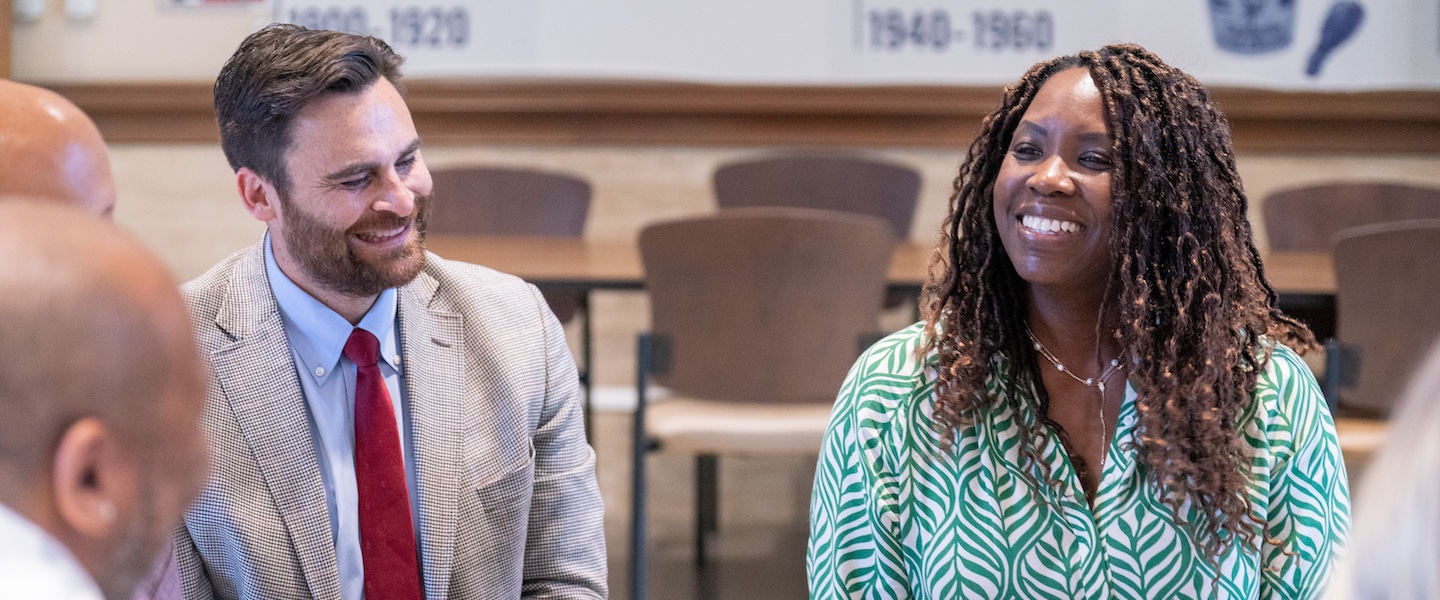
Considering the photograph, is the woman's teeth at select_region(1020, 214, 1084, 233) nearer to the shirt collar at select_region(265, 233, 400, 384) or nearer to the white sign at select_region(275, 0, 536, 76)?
the shirt collar at select_region(265, 233, 400, 384)

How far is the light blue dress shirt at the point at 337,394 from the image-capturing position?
165 cm

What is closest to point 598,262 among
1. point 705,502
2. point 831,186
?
point 705,502

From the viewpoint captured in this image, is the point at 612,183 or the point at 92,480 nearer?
the point at 92,480

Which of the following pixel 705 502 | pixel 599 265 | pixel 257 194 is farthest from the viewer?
pixel 705 502

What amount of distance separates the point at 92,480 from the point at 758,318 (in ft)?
7.52

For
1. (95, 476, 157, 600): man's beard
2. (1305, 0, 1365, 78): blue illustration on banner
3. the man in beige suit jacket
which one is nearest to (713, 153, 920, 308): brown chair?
(1305, 0, 1365, 78): blue illustration on banner

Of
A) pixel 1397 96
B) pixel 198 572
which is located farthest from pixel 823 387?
pixel 1397 96

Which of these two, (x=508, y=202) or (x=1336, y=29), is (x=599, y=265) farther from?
(x=1336, y=29)

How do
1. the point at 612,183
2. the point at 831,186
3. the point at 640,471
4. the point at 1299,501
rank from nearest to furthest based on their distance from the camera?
the point at 1299,501
the point at 640,471
the point at 831,186
the point at 612,183

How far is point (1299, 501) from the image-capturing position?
1.51 metres

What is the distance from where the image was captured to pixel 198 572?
1596 millimetres

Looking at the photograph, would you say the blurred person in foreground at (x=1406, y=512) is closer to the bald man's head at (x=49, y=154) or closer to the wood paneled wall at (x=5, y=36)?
the bald man's head at (x=49, y=154)

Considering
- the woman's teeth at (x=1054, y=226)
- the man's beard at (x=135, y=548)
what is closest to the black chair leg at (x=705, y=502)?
the woman's teeth at (x=1054, y=226)

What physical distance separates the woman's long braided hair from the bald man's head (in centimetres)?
98
